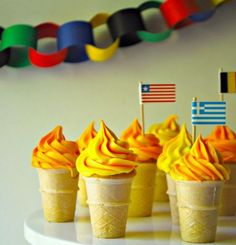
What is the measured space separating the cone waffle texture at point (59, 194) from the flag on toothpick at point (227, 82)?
24.1 inches

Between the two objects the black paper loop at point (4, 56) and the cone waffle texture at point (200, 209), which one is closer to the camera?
the cone waffle texture at point (200, 209)

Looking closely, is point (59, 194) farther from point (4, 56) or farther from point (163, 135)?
point (4, 56)

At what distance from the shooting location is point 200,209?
163 cm

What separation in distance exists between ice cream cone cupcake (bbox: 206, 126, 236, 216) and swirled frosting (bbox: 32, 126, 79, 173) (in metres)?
0.50

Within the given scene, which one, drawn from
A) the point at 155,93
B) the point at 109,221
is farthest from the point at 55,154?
the point at 155,93

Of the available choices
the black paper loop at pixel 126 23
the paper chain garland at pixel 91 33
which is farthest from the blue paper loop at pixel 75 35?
the black paper loop at pixel 126 23

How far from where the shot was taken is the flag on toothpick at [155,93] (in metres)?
2.20

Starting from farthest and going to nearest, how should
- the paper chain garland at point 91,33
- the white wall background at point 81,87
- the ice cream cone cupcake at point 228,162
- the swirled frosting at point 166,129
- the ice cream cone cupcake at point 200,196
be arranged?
the white wall background at point 81,87, the paper chain garland at point 91,33, the swirled frosting at point 166,129, the ice cream cone cupcake at point 228,162, the ice cream cone cupcake at point 200,196

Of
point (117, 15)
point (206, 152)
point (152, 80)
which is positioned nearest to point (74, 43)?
point (117, 15)

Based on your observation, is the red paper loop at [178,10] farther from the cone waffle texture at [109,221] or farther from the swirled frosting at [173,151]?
the cone waffle texture at [109,221]

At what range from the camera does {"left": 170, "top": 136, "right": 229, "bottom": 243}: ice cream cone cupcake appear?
5.33 ft

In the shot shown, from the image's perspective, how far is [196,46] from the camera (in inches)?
100

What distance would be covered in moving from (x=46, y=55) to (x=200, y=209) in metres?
1.12

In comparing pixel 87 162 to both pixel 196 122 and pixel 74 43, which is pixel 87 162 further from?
pixel 74 43
